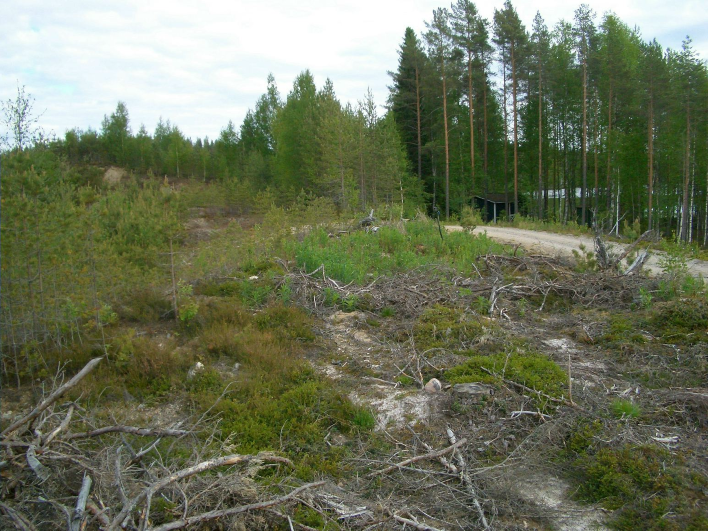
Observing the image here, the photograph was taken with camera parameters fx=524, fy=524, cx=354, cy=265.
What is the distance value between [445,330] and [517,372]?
5.13ft

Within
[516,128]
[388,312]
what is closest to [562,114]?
[516,128]

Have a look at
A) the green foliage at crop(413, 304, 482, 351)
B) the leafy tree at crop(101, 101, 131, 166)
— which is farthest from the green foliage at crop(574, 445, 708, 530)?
the leafy tree at crop(101, 101, 131, 166)

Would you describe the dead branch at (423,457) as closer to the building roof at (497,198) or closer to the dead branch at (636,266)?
the dead branch at (636,266)

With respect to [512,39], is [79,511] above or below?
below

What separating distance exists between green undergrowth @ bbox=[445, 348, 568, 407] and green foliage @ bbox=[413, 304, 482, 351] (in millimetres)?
691

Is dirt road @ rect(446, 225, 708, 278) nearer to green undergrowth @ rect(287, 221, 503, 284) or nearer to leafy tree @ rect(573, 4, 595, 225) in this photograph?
green undergrowth @ rect(287, 221, 503, 284)

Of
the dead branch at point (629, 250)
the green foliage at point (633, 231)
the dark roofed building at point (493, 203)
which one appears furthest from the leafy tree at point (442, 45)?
the dead branch at point (629, 250)

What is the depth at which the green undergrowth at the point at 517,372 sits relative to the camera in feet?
16.4

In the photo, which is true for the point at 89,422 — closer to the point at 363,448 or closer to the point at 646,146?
the point at 363,448

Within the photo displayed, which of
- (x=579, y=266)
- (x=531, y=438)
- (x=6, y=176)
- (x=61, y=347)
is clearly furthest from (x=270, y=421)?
(x=579, y=266)

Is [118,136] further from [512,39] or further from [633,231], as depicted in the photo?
[633,231]

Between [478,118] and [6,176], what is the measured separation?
34.8m

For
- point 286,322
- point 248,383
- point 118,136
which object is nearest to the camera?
point 248,383

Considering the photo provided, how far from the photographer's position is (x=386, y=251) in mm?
12547
